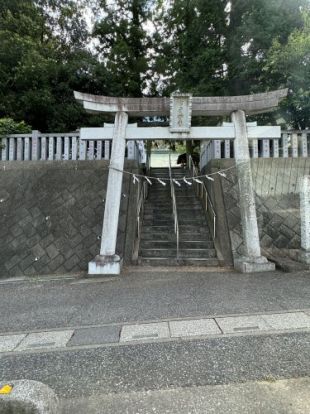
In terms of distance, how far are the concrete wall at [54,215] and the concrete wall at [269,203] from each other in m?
2.47

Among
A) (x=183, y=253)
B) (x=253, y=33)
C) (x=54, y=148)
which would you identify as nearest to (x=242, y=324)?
(x=183, y=253)

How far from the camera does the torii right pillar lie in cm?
607

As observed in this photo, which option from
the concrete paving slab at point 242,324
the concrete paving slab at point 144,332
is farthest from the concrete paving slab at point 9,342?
the concrete paving slab at point 242,324

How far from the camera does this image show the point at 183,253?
728 cm

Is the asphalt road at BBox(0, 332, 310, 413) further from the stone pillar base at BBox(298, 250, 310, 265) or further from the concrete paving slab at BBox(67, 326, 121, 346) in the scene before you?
the stone pillar base at BBox(298, 250, 310, 265)

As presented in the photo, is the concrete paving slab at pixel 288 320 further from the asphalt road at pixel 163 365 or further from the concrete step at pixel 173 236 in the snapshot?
the concrete step at pixel 173 236

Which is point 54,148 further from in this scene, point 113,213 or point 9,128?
point 113,213

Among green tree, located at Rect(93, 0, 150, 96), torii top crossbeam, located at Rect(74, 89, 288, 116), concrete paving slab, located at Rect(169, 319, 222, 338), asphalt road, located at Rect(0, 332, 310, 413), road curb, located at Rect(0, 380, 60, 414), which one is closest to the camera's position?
road curb, located at Rect(0, 380, 60, 414)

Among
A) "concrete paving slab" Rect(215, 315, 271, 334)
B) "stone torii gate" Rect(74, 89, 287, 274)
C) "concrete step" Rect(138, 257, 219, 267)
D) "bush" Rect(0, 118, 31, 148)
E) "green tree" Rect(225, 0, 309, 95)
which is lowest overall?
"concrete paving slab" Rect(215, 315, 271, 334)

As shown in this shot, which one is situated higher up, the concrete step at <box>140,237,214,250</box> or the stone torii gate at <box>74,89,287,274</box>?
the stone torii gate at <box>74,89,287,274</box>

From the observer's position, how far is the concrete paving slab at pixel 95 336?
3.17 metres

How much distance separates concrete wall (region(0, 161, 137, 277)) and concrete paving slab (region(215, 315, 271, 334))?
12.7 ft

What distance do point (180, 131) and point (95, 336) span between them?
4638 millimetres

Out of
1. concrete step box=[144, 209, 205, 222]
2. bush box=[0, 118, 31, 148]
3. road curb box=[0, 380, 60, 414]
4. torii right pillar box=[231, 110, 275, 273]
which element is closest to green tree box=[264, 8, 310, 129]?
torii right pillar box=[231, 110, 275, 273]
